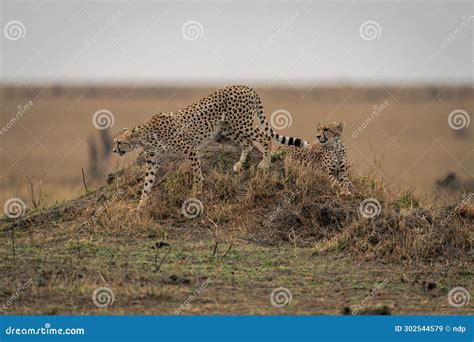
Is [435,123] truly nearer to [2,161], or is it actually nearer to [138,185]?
[2,161]

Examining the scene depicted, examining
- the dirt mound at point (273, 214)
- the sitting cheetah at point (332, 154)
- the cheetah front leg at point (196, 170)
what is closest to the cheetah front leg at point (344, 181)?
the sitting cheetah at point (332, 154)

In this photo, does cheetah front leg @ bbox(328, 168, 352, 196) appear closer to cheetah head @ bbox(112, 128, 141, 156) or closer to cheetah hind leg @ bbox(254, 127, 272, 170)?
cheetah hind leg @ bbox(254, 127, 272, 170)

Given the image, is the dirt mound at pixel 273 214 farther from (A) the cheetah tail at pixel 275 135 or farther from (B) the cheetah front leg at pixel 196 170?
(A) the cheetah tail at pixel 275 135

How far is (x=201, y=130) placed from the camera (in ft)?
41.7

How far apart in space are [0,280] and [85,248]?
152 cm

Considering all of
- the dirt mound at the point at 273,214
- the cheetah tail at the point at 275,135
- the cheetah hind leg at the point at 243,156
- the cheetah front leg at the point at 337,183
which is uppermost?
the cheetah tail at the point at 275,135

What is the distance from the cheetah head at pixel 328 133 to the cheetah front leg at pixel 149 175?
1.96 m

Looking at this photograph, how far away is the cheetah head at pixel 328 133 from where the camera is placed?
12.7 metres

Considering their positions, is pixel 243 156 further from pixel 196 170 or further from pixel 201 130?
pixel 196 170

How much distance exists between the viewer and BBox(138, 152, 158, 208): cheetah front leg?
12.1 meters

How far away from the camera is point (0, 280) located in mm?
9469

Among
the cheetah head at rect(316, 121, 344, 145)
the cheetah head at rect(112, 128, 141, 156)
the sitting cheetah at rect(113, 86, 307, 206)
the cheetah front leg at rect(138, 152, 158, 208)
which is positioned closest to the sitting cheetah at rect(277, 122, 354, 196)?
the cheetah head at rect(316, 121, 344, 145)

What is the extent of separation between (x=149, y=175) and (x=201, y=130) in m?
0.88

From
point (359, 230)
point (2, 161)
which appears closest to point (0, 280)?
point (359, 230)
